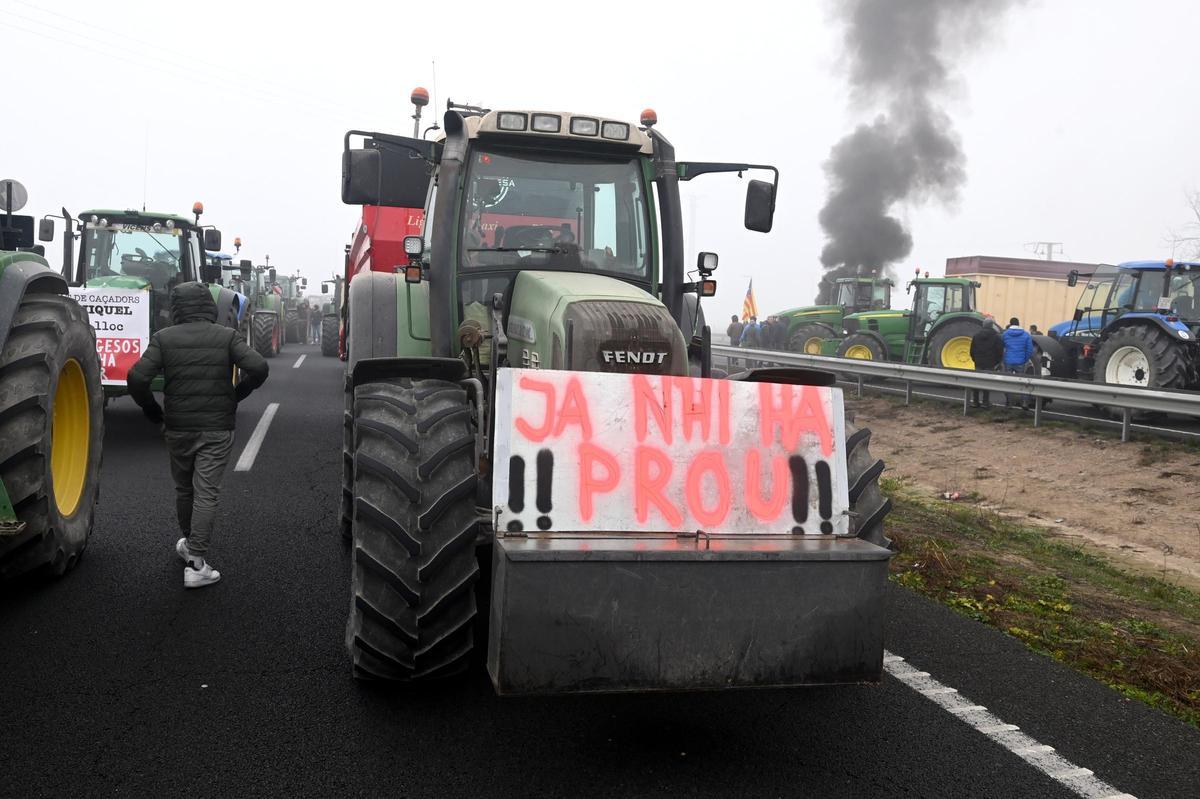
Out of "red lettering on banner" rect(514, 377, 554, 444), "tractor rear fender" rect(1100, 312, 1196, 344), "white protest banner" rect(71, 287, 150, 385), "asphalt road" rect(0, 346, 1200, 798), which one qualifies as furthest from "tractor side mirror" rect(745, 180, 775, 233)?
"tractor rear fender" rect(1100, 312, 1196, 344)

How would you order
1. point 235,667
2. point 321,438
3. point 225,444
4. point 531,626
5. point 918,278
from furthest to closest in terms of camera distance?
point 918,278 < point 321,438 < point 225,444 < point 235,667 < point 531,626

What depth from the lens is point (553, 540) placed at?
4133 mm

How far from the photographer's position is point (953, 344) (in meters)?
23.1

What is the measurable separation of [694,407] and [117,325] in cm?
948

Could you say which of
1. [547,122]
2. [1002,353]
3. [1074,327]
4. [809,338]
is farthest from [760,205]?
[809,338]

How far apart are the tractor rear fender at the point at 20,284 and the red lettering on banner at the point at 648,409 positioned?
3.68m

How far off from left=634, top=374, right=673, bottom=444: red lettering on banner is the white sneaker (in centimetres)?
317

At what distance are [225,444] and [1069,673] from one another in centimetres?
486

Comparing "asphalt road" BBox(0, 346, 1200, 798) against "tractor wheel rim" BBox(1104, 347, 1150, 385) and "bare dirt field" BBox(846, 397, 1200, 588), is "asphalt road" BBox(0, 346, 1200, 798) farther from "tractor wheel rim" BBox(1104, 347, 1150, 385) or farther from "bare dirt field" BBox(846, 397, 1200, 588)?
"tractor wheel rim" BBox(1104, 347, 1150, 385)

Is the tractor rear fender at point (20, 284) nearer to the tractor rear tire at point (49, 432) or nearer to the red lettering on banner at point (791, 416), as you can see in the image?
the tractor rear tire at point (49, 432)

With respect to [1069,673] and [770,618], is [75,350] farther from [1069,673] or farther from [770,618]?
[1069,673]

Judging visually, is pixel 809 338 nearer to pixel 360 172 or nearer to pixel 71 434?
pixel 360 172

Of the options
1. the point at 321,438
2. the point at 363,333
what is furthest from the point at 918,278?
the point at 363,333

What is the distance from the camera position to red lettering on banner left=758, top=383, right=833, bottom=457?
4.62 m
